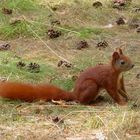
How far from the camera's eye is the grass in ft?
14.2

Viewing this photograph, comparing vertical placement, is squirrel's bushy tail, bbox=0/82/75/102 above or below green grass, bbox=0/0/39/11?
below

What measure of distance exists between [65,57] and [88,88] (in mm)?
1302

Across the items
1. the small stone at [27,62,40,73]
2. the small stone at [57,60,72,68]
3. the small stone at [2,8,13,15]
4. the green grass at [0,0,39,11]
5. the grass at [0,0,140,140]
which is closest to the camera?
the grass at [0,0,140,140]

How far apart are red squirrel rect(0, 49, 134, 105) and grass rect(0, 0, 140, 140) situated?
0.25 ft

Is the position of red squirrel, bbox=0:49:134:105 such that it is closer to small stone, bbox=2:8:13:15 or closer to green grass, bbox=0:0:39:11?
small stone, bbox=2:8:13:15

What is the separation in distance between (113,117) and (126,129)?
0.22 metres

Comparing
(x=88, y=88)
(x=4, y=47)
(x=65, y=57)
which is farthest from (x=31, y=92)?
(x=4, y=47)

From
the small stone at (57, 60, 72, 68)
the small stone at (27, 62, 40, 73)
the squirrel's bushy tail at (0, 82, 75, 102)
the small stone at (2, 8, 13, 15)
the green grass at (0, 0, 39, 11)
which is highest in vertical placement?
the green grass at (0, 0, 39, 11)

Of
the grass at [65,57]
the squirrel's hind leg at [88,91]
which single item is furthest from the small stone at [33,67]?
the squirrel's hind leg at [88,91]

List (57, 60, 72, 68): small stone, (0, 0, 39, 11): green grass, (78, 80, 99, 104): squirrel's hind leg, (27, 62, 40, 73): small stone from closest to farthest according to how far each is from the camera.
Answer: (78, 80, 99, 104): squirrel's hind leg
(27, 62, 40, 73): small stone
(57, 60, 72, 68): small stone
(0, 0, 39, 11): green grass

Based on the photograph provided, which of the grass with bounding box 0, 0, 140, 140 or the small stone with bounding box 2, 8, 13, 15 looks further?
the small stone with bounding box 2, 8, 13, 15

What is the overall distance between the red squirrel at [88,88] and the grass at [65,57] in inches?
3.0

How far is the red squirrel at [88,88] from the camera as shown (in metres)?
4.86

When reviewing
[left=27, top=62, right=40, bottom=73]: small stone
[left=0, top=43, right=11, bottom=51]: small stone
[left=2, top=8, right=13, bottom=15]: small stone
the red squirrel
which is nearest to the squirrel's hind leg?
the red squirrel
